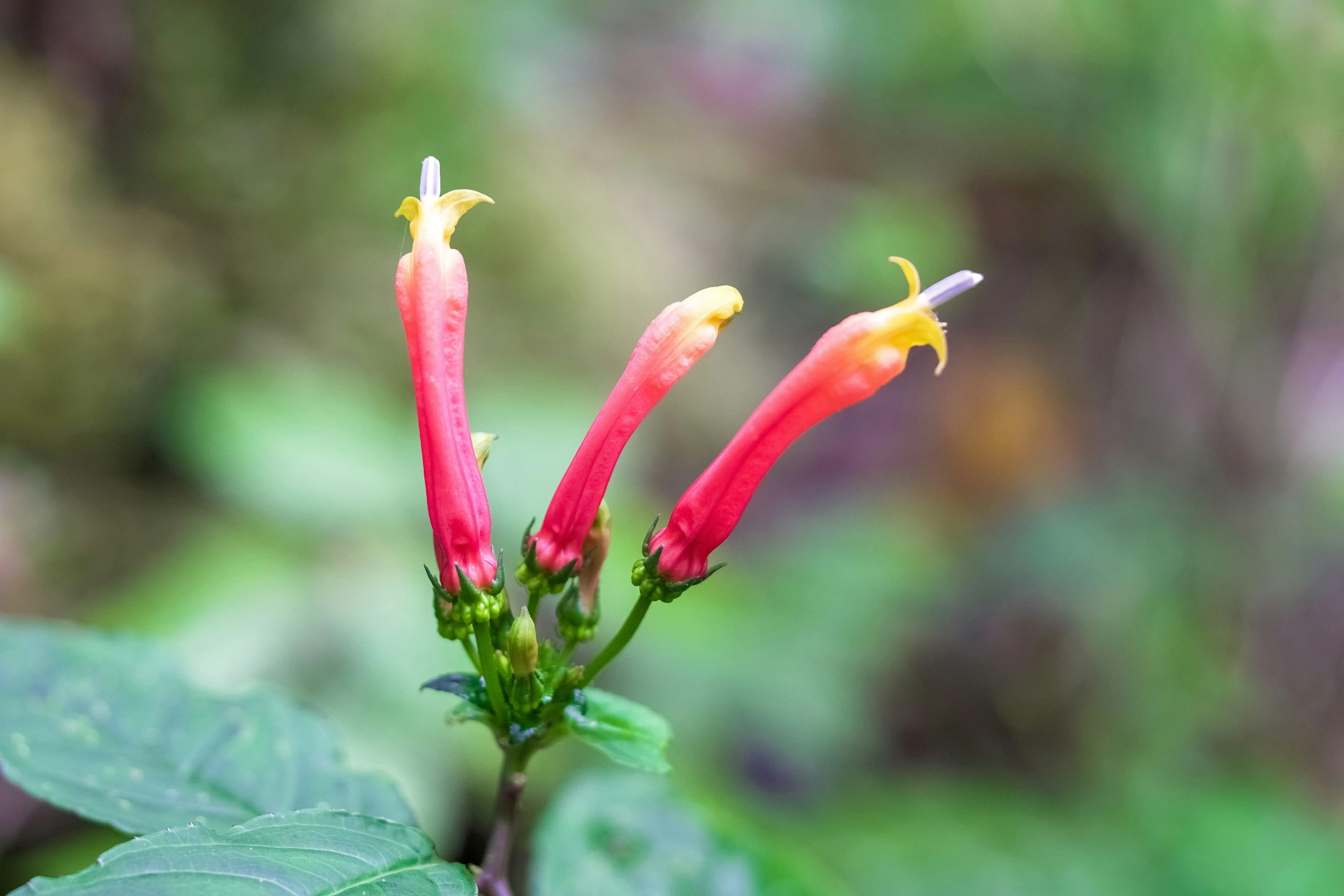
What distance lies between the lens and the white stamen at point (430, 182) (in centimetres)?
85

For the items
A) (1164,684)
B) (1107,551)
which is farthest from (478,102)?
(1164,684)

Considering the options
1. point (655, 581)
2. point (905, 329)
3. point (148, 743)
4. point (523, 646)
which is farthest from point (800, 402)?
point (148, 743)

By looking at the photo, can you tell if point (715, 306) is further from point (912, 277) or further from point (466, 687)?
point (466, 687)

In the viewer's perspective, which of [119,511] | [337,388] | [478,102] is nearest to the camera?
[119,511]

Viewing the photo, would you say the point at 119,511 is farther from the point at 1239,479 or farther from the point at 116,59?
the point at 1239,479

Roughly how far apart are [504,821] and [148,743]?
45cm

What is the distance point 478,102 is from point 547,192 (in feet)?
1.53

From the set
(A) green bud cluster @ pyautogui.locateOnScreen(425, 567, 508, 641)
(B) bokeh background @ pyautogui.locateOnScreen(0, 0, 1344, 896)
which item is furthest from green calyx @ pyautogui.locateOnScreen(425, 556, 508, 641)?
(B) bokeh background @ pyautogui.locateOnScreen(0, 0, 1344, 896)

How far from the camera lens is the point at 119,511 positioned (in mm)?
2572

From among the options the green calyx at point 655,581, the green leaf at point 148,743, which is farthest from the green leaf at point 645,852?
the green calyx at point 655,581

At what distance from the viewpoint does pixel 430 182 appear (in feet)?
2.82

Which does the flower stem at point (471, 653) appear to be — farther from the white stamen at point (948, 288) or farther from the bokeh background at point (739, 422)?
the bokeh background at point (739, 422)

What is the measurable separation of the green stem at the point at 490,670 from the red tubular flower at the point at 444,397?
4 centimetres

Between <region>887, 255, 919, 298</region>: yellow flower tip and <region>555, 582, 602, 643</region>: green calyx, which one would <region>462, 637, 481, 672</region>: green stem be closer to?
<region>555, 582, 602, 643</region>: green calyx
